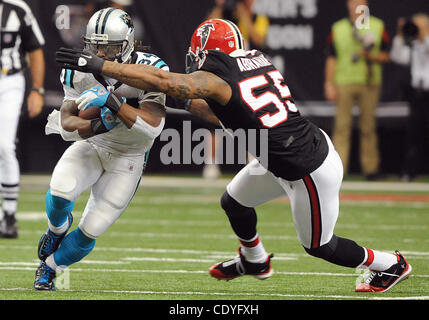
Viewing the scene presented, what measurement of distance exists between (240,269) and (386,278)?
820mm

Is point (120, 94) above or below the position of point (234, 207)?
above

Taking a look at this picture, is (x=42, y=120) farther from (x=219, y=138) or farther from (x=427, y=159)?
(x=427, y=159)

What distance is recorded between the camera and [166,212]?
9781 mm

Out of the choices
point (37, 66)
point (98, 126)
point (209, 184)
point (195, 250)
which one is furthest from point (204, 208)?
point (98, 126)

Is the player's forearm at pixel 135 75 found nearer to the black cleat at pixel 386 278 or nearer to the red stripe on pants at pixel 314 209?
the red stripe on pants at pixel 314 209

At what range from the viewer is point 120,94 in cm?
541

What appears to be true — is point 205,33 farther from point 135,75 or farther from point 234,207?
point 234,207

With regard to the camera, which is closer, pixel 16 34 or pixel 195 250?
pixel 195 250

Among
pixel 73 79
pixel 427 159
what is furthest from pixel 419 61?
pixel 73 79

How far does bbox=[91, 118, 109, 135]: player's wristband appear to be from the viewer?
204 inches

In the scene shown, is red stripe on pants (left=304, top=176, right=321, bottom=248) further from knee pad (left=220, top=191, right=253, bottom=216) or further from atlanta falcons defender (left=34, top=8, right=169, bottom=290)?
atlanta falcons defender (left=34, top=8, right=169, bottom=290)

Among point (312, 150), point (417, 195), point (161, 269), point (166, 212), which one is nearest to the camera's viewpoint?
point (312, 150)

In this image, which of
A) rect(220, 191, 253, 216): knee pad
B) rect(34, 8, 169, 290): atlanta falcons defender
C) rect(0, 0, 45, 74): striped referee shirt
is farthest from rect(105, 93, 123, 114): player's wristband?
rect(0, 0, 45, 74): striped referee shirt

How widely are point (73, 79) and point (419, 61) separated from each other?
7.68 metres
